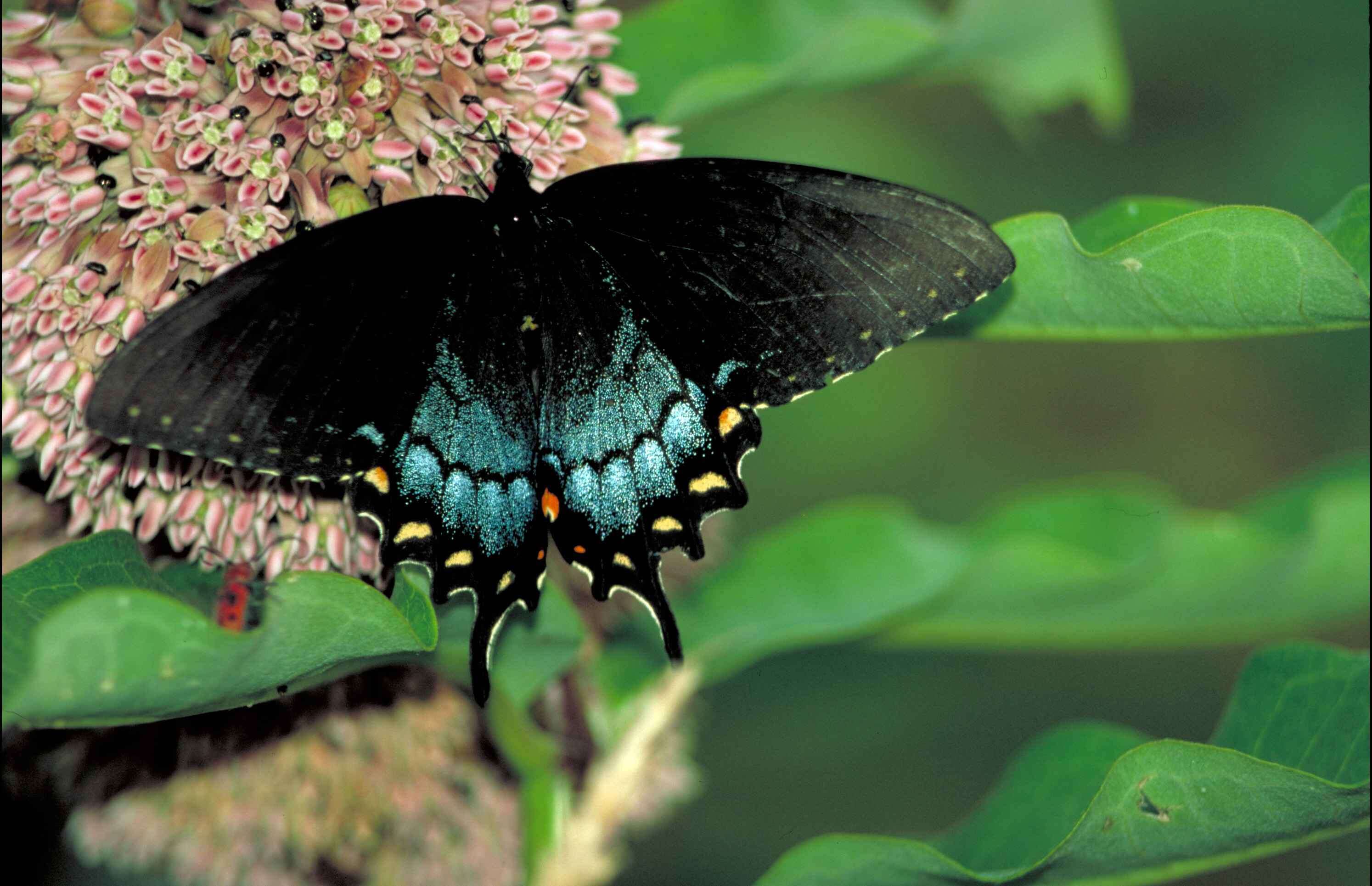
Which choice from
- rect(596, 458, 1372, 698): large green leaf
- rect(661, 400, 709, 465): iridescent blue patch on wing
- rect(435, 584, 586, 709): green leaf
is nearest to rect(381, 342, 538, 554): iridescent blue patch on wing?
rect(435, 584, 586, 709): green leaf

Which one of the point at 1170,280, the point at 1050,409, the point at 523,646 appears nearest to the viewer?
the point at 1170,280

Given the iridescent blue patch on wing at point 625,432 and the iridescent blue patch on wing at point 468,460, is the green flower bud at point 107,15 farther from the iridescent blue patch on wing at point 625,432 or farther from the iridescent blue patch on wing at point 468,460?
the iridescent blue patch on wing at point 625,432

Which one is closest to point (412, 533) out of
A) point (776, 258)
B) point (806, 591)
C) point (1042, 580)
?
point (776, 258)

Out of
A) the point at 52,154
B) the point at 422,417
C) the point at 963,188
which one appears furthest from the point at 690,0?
the point at 963,188

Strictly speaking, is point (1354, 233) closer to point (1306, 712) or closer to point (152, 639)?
point (1306, 712)

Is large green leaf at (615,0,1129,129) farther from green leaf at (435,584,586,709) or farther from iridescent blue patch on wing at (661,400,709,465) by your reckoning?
green leaf at (435,584,586,709)

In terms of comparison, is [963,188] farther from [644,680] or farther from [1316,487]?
[644,680]
